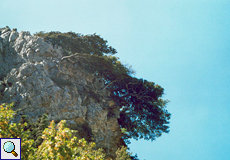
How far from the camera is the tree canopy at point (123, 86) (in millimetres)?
33812

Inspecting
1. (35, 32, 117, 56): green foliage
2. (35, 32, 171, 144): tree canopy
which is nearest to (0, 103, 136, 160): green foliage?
(35, 32, 171, 144): tree canopy

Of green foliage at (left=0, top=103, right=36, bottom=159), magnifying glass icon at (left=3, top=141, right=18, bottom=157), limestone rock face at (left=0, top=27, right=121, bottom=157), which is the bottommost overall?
magnifying glass icon at (left=3, top=141, right=18, bottom=157)

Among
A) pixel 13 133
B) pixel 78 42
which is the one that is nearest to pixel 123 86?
pixel 78 42

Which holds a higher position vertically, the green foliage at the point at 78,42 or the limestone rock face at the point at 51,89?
the green foliage at the point at 78,42

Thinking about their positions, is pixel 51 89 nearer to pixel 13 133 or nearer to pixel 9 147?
pixel 13 133

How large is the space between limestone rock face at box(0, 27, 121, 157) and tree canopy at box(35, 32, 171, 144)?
1.44m

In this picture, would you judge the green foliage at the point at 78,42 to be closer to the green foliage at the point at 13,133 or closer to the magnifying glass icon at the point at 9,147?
the green foliage at the point at 13,133

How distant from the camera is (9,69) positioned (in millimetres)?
31484

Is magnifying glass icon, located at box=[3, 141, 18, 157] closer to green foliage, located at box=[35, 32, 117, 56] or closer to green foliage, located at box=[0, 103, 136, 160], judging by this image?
green foliage, located at box=[0, 103, 136, 160]

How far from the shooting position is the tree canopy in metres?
33.8

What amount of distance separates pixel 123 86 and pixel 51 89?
33.0ft

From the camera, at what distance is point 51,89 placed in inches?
1133

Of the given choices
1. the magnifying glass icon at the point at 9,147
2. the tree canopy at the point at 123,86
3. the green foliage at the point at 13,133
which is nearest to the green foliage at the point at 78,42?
the tree canopy at the point at 123,86

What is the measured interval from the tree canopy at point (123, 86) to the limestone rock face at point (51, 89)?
4.74 ft
